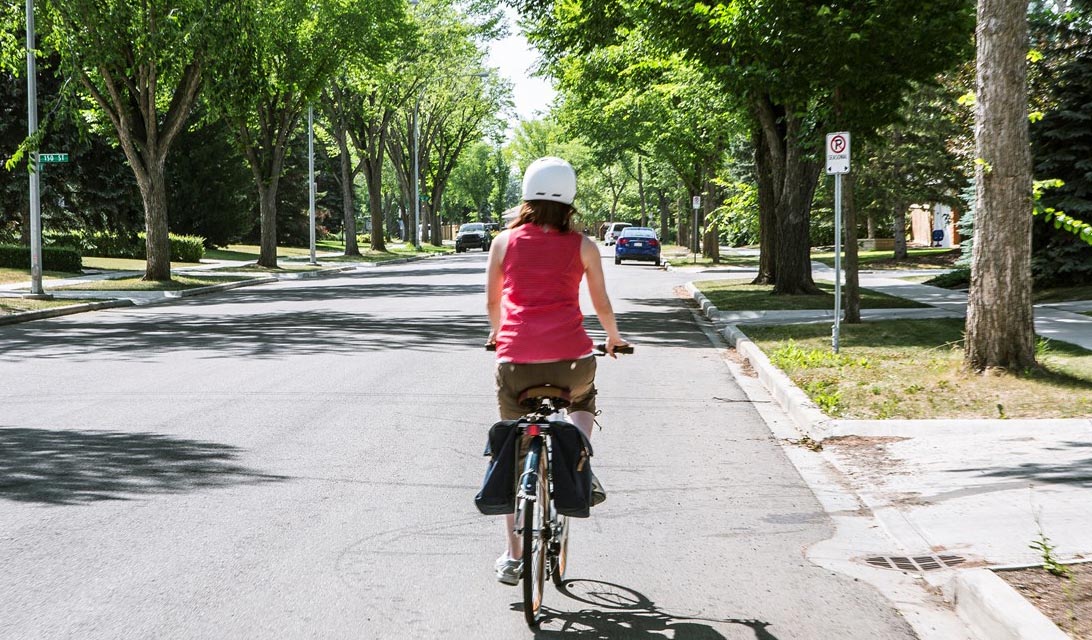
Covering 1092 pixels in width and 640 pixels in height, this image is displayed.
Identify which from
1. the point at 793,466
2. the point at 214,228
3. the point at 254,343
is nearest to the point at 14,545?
the point at 793,466

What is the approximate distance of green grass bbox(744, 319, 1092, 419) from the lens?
9758 millimetres

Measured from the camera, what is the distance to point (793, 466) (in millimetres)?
8195

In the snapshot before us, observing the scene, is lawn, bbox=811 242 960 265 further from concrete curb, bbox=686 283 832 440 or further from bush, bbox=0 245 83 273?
bush, bbox=0 245 83 273

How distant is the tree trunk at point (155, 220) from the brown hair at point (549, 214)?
27365 millimetres

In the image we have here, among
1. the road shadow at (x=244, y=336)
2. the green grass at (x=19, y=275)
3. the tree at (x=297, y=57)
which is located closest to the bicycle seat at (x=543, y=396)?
the road shadow at (x=244, y=336)

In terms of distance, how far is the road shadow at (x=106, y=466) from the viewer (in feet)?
23.7

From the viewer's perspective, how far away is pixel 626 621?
490 cm

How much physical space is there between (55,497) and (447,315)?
14.3 m

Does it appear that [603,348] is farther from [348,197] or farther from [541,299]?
[348,197]

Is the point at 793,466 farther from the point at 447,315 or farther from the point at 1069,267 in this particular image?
the point at 1069,267

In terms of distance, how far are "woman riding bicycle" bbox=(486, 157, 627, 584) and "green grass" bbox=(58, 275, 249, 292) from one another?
987 inches

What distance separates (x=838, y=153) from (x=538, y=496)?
9.77m

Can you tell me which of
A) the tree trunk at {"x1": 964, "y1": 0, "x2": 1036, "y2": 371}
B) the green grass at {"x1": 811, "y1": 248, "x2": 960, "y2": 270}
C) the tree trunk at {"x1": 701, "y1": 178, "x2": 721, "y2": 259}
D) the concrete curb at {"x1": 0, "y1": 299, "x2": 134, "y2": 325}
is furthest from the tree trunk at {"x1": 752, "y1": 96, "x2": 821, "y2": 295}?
the tree trunk at {"x1": 701, "y1": 178, "x2": 721, "y2": 259}

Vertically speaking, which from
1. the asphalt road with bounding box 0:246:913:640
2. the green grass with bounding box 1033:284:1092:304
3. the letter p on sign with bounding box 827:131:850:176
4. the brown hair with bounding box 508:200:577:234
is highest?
the letter p on sign with bounding box 827:131:850:176
